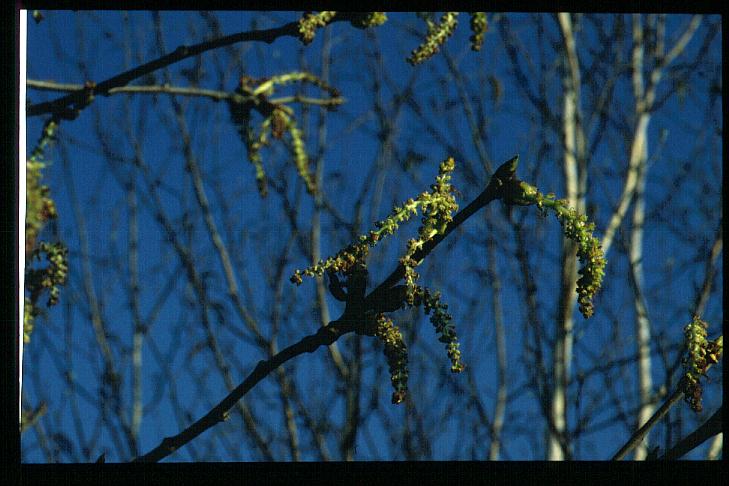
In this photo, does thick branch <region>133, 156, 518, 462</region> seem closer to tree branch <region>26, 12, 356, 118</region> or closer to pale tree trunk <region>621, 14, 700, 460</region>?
tree branch <region>26, 12, 356, 118</region>

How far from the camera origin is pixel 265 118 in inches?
46.9

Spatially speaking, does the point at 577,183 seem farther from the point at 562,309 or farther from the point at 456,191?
the point at 456,191

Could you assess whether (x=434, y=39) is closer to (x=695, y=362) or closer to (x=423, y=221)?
(x=423, y=221)

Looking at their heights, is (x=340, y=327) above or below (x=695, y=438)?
above

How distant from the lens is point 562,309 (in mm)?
2758

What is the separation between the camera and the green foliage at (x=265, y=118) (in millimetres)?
1126

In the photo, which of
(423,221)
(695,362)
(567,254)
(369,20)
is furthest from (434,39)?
(567,254)

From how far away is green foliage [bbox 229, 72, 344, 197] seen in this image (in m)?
1.13

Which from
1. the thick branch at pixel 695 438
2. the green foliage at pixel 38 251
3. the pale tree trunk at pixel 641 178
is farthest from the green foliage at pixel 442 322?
the pale tree trunk at pixel 641 178

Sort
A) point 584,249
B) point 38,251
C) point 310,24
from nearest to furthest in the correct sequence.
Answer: point 584,249 < point 38,251 < point 310,24

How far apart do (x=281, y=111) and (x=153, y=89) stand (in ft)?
0.57

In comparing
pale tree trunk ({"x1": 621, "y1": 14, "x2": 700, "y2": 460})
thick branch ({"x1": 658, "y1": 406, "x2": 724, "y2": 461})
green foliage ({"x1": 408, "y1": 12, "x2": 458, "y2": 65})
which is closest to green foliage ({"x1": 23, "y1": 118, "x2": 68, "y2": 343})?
green foliage ({"x1": 408, "y1": 12, "x2": 458, "y2": 65})

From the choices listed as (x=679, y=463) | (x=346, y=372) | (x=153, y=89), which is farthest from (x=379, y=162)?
(x=679, y=463)

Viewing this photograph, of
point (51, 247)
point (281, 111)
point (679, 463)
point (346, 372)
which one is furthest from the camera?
point (346, 372)
